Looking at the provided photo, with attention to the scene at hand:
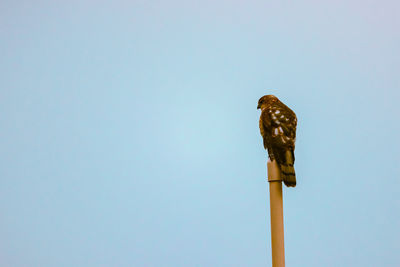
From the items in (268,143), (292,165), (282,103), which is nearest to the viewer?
(292,165)

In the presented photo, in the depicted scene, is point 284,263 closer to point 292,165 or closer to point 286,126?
point 292,165

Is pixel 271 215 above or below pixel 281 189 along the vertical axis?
below

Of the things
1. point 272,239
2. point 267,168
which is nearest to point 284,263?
point 272,239

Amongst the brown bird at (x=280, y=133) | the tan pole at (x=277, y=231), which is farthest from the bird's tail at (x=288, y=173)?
the tan pole at (x=277, y=231)

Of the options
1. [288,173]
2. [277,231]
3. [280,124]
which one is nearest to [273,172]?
[288,173]

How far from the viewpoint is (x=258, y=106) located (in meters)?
4.61

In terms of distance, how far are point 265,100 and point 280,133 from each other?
2.39 feet

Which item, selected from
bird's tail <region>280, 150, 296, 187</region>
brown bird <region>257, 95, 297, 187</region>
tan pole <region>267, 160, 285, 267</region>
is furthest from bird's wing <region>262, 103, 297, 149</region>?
tan pole <region>267, 160, 285, 267</region>

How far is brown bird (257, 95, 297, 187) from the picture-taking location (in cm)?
336

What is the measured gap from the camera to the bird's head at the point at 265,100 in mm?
4246

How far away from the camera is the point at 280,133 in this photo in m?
3.78

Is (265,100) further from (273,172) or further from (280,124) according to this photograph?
(273,172)

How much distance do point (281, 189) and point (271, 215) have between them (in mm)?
262

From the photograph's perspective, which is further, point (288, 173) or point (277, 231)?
point (288, 173)
